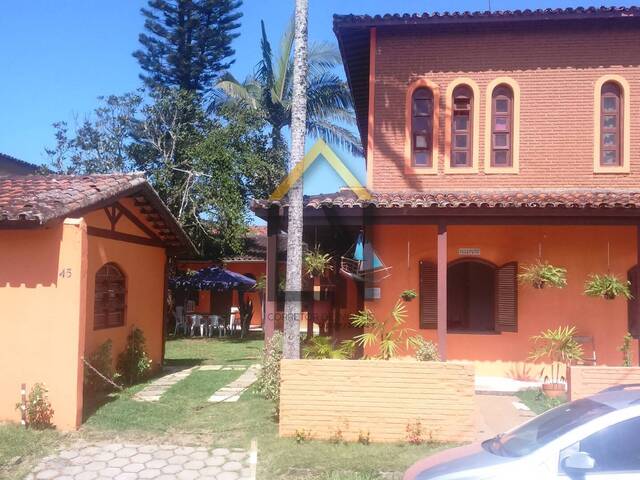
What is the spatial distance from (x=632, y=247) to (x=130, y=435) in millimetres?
9656

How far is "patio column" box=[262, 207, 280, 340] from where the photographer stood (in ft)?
31.7

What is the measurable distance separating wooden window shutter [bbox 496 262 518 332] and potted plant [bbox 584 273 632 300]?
139cm

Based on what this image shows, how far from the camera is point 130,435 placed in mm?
7867

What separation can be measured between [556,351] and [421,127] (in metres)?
5.22

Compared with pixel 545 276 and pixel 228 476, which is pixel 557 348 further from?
pixel 228 476

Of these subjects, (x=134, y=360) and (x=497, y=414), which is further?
(x=134, y=360)

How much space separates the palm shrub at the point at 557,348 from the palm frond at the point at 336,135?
1292 cm

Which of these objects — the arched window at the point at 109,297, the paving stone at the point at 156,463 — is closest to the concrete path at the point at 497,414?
the paving stone at the point at 156,463

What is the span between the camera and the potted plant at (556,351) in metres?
9.83

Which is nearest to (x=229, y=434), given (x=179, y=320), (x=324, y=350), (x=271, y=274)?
(x=324, y=350)

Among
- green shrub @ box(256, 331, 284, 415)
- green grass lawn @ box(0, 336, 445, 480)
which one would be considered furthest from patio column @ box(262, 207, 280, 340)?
green grass lawn @ box(0, 336, 445, 480)

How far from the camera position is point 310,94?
2320 centimetres

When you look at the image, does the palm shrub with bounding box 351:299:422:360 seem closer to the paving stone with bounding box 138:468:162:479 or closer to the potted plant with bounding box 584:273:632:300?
the potted plant with bounding box 584:273:632:300

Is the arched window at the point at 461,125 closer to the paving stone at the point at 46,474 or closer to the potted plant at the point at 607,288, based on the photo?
the potted plant at the point at 607,288
